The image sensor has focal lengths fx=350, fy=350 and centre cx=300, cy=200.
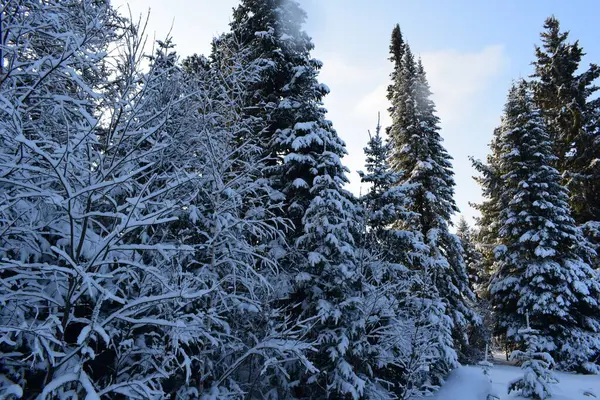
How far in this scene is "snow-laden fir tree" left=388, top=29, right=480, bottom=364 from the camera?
15.5 m

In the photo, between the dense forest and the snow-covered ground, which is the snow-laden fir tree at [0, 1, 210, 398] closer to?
the dense forest

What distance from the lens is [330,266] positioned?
973 centimetres

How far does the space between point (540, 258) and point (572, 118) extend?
9.70 m

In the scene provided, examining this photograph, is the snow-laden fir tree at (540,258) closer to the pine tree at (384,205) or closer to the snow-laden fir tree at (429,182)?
the snow-laden fir tree at (429,182)

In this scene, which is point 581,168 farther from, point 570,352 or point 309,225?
point 309,225

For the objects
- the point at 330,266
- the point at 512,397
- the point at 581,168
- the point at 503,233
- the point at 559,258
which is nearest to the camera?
the point at 330,266

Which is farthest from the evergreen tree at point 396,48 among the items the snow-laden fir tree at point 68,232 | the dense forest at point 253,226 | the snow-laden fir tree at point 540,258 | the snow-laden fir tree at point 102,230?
the snow-laden fir tree at point 68,232

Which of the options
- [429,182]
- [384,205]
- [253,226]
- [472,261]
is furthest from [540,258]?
[253,226]

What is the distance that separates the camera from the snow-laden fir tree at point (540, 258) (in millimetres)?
15359

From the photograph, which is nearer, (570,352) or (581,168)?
(570,352)

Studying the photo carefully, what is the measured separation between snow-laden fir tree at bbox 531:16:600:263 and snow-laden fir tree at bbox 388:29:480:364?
316 inches

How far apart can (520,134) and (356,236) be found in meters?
13.2

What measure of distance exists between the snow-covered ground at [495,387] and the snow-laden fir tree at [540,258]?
1897 mm

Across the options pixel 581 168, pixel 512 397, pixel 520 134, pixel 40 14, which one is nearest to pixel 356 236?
pixel 512 397
